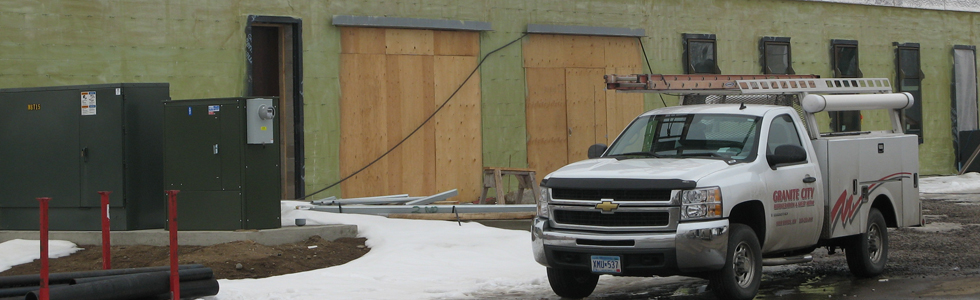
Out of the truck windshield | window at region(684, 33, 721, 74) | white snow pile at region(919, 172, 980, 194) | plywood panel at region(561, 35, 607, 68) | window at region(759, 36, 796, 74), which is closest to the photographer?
the truck windshield

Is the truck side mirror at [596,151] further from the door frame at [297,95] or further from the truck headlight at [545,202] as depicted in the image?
the door frame at [297,95]

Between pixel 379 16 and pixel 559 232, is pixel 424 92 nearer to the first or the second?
pixel 379 16

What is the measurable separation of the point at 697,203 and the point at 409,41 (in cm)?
1126

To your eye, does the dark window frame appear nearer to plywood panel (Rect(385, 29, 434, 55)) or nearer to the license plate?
plywood panel (Rect(385, 29, 434, 55))

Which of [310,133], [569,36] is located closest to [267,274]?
[310,133]

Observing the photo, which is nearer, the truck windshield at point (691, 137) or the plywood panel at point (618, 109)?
the truck windshield at point (691, 137)

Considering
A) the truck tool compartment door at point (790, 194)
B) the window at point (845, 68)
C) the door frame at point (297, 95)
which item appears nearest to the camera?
the truck tool compartment door at point (790, 194)

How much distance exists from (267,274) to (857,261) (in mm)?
5916

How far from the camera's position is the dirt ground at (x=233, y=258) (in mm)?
11531

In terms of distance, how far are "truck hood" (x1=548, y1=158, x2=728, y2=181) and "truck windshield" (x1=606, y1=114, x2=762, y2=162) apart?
0.29 meters

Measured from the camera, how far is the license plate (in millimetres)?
8852

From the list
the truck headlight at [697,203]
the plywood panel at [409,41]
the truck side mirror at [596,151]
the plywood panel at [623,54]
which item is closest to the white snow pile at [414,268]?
the truck side mirror at [596,151]

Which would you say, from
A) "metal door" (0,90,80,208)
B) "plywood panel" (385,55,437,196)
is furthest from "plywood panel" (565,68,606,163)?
"metal door" (0,90,80,208)

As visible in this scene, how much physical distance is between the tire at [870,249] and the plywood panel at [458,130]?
9726mm
